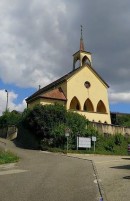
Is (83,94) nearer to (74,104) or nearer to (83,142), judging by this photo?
(74,104)

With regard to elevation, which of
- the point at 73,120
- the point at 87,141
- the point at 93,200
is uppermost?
the point at 73,120

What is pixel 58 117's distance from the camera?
138 feet

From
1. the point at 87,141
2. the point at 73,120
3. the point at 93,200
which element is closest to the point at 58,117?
the point at 73,120

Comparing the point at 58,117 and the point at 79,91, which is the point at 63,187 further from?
the point at 79,91

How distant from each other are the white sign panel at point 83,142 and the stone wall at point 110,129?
5.78 metres

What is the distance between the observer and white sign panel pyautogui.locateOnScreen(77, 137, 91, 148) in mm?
39156

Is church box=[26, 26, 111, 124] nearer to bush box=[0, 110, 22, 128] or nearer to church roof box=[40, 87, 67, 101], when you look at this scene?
church roof box=[40, 87, 67, 101]

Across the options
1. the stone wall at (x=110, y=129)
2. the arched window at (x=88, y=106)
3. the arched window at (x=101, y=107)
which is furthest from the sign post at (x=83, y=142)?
the arched window at (x=101, y=107)

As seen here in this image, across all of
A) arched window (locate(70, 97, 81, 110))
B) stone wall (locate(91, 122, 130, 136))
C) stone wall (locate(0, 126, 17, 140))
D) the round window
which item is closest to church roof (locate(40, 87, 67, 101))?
arched window (locate(70, 97, 81, 110))

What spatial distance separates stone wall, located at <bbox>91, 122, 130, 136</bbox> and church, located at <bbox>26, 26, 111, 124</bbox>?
7825mm

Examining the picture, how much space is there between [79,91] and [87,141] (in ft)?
60.4

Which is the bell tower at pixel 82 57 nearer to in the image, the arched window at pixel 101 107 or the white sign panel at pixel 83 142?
the arched window at pixel 101 107

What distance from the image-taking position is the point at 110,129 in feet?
157

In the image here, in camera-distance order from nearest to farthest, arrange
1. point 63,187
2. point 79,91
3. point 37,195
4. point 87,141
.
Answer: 1. point 37,195
2. point 63,187
3. point 87,141
4. point 79,91
